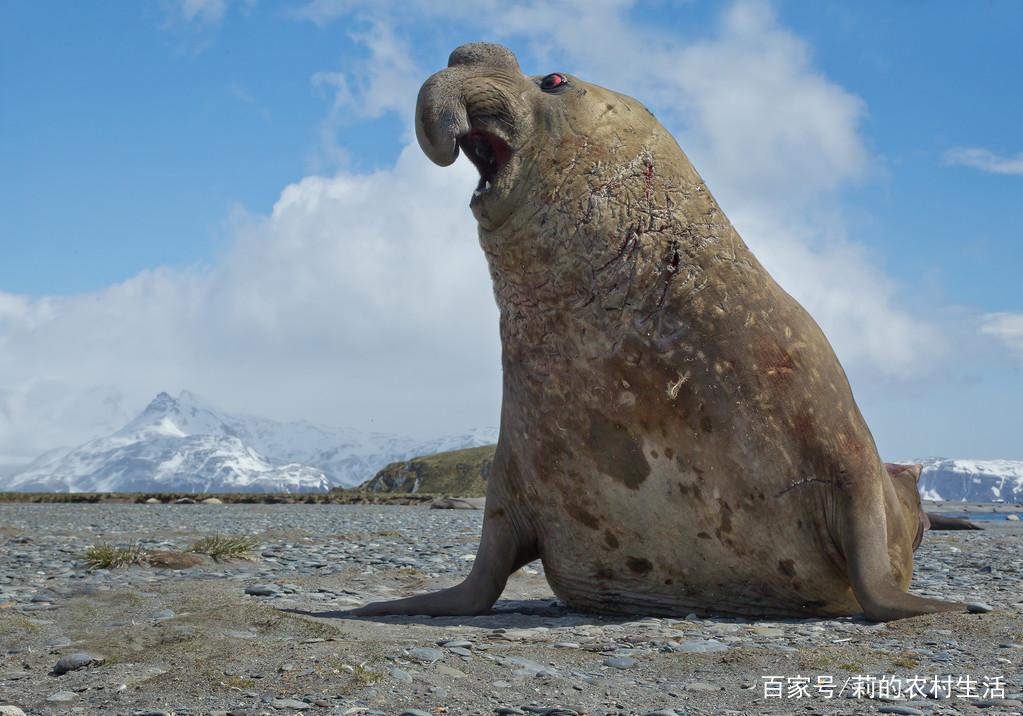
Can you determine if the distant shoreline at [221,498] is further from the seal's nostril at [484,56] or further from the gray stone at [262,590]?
the seal's nostril at [484,56]

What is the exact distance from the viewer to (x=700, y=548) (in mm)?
5176

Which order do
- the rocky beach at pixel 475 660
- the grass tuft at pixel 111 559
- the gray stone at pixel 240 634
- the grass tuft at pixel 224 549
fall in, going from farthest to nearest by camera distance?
the grass tuft at pixel 224 549 < the grass tuft at pixel 111 559 < the gray stone at pixel 240 634 < the rocky beach at pixel 475 660

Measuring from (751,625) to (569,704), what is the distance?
1.90m

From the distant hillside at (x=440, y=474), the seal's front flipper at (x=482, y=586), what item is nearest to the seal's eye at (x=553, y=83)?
the seal's front flipper at (x=482, y=586)

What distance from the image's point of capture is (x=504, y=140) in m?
5.17

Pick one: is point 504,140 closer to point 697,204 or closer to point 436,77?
point 436,77

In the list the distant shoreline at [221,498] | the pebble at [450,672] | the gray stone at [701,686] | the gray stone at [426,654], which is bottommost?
the gray stone at [701,686]

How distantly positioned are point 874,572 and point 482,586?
80.6 inches

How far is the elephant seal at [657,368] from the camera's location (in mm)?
5000

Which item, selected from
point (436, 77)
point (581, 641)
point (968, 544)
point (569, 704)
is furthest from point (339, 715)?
point (968, 544)

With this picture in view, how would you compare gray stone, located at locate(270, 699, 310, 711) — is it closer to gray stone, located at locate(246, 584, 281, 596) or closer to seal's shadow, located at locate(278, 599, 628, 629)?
seal's shadow, located at locate(278, 599, 628, 629)

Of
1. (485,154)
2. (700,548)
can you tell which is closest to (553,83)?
(485,154)

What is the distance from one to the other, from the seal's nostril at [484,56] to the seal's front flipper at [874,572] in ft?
9.13

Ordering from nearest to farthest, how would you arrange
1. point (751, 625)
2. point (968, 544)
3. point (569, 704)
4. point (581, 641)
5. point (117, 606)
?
point (569, 704) → point (581, 641) → point (751, 625) → point (117, 606) → point (968, 544)
